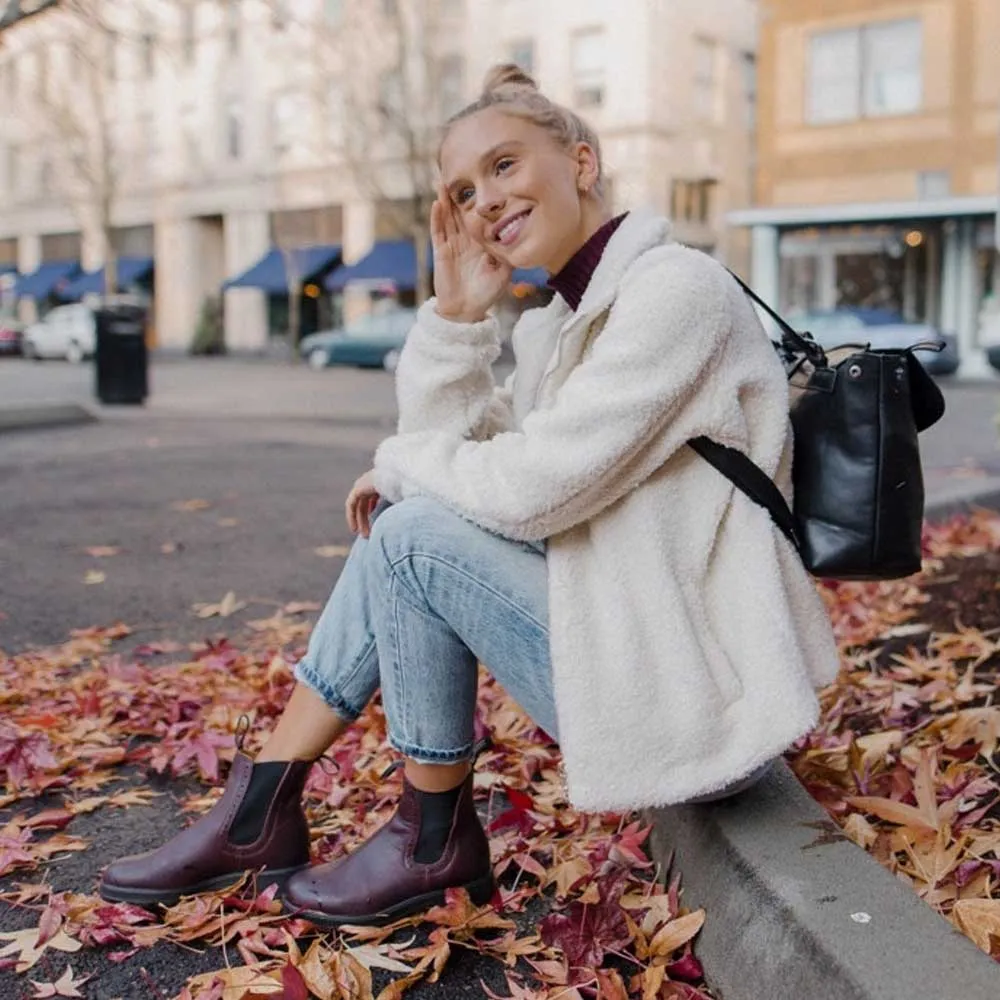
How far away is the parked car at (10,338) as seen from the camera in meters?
34.3

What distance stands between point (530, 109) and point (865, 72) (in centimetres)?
2545

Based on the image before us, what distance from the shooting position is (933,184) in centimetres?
2534

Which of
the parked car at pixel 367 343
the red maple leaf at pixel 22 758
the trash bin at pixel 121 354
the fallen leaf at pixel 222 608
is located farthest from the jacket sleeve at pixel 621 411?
the parked car at pixel 367 343

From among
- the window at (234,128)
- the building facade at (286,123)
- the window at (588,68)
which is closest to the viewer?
the building facade at (286,123)

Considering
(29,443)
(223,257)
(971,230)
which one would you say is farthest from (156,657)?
(223,257)

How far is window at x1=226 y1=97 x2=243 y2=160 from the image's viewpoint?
37.5 metres

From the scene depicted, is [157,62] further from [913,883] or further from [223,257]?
[913,883]

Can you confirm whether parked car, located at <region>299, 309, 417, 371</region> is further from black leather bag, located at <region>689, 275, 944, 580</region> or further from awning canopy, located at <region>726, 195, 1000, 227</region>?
black leather bag, located at <region>689, 275, 944, 580</region>

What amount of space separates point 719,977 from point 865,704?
1.31 metres

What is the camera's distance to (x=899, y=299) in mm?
26188

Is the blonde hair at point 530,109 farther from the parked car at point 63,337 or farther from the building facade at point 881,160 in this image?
the parked car at point 63,337

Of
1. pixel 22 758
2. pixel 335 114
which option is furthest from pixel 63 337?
pixel 22 758

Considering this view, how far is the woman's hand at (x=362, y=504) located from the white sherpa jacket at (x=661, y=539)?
1.18 feet

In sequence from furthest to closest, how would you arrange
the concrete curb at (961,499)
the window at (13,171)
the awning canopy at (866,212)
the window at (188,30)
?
the window at (13,171) < the window at (188,30) < the awning canopy at (866,212) < the concrete curb at (961,499)
